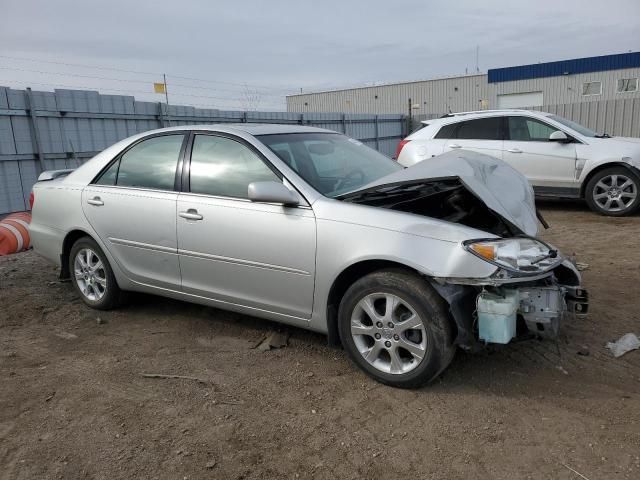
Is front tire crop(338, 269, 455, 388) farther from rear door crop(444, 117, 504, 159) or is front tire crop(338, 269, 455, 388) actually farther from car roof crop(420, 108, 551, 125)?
car roof crop(420, 108, 551, 125)

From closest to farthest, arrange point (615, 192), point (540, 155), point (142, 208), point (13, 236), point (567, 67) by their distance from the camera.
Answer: point (142, 208), point (13, 236), point (615, 192), point (540, 155), point (567, 67)

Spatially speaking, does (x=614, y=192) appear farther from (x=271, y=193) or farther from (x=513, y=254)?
(x=271, y=193)

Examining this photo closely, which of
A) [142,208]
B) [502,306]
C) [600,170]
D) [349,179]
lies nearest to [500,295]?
[502,306]

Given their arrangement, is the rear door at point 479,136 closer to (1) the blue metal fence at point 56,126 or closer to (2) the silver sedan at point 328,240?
(2) the silver sedan at point 328,240

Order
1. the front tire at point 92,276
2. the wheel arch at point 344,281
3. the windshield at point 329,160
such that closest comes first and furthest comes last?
the wheel arch at point 344,281, the windshield at point 329,160, the front tire at point 92,276

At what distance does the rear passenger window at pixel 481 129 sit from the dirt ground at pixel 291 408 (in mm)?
5226

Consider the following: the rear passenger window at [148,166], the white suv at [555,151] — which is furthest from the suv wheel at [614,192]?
the rear passenger window at [148,166]

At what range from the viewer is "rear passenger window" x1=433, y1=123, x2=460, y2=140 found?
929 cm

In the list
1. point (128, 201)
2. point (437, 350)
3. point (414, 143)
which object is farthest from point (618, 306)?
point (414, 143)

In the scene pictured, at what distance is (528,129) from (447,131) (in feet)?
4.42

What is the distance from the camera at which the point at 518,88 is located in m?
31.3

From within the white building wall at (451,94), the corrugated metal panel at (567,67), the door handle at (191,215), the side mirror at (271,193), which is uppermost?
the corrugated metal panel at (567,67)

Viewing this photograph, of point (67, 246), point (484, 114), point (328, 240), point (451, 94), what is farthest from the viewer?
point (451, 94)

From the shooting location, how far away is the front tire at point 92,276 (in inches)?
180
